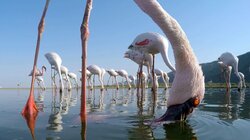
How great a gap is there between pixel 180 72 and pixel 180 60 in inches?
5.6

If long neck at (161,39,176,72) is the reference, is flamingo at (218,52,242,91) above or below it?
above

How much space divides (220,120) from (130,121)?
4.59 feet

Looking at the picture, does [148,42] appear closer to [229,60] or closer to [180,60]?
[180,60]

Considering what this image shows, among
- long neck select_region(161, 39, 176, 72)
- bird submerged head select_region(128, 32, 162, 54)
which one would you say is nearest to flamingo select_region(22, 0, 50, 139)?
long neck select_region(161, 39, 176, 72)

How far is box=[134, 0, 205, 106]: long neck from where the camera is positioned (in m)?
3.17

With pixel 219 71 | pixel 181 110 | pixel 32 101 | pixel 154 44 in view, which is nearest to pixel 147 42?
pixel 154 44

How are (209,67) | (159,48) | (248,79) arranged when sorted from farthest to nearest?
(209,67) < (248,79) < (159,48)

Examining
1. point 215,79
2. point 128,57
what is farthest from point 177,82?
point 215,79

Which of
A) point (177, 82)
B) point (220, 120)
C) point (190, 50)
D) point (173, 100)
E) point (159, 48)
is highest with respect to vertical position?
point (159, 48)

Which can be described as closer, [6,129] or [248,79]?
[6,129]

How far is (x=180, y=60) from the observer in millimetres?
3320

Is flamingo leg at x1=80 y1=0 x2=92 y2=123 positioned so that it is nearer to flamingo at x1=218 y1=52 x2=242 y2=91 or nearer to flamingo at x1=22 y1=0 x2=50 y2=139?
flamingo at x1=22 y1=0 x2=50 y2=139

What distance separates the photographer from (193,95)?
3.16 meters

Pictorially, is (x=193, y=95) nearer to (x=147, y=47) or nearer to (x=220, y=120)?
(x=220, y=120)
